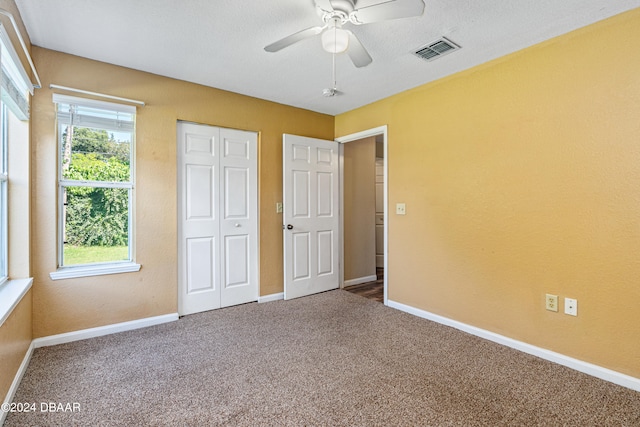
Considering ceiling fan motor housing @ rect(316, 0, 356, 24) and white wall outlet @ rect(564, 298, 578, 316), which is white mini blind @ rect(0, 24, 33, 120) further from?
white wall outlet @ rect(564, 298, 578, 316)

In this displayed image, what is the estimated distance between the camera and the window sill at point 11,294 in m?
1.65

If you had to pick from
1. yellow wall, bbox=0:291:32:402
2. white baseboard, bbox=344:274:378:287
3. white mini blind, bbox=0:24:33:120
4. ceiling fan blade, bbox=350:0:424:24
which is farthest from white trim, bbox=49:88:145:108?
white baseboard, bbox=344:274:378:287

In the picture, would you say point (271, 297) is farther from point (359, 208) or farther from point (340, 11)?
point (340, 11)

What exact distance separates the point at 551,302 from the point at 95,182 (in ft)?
12.6

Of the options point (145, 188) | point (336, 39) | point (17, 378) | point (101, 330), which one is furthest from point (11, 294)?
point (336, 39)

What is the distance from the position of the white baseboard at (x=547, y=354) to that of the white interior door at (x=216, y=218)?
2034 millimetres

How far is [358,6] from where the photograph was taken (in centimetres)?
172

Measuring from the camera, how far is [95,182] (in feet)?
8.64

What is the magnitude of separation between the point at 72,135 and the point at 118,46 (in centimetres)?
87

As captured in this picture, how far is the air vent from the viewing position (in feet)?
7.47

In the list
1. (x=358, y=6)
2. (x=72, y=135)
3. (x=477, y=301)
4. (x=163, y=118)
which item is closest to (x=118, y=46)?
(x=163, y=118)

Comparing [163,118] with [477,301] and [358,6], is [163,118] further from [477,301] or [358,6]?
[477,301]

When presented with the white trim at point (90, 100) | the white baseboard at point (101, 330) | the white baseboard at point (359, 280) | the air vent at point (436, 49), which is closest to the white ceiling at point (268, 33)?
the air vent at point (436, 49)

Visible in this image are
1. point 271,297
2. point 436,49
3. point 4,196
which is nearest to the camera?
point 4,196
